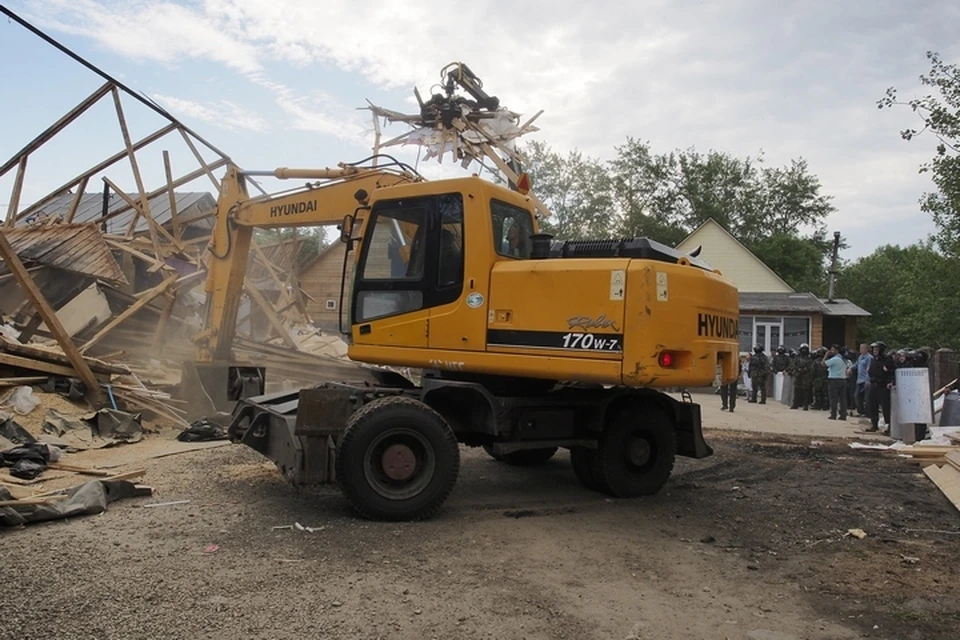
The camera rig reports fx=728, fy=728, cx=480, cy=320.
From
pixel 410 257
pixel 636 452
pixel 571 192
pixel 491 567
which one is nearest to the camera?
pixel 491 567

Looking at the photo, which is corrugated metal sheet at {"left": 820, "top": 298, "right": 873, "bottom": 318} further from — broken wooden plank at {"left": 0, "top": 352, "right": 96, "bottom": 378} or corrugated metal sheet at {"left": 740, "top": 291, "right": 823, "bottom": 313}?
broken wooden plank at {"left": 0, "top": 352, "right": 96, "bottom": 378}

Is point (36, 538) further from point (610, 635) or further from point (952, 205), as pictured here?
point (952, 205)

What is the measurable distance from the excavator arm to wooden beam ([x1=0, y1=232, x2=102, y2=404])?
1.51m

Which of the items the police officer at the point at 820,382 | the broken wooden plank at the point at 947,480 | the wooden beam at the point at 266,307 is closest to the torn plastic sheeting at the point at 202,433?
the wooden beam at the point at 266,307

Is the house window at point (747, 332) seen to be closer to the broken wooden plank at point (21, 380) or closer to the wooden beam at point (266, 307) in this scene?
the wooden beam at point (266, 307)

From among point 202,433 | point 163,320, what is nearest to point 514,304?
point 202,433

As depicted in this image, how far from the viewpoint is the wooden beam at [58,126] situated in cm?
1267

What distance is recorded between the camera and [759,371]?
2056 cm

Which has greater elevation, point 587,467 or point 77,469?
point 587,467

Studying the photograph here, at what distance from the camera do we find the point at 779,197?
51656mm

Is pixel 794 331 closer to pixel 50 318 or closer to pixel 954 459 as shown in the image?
pixel 954 459

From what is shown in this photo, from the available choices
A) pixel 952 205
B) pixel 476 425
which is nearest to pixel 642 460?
pixel 476 425

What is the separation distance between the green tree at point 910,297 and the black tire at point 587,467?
2088cm

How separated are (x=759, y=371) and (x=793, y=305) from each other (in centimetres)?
843
